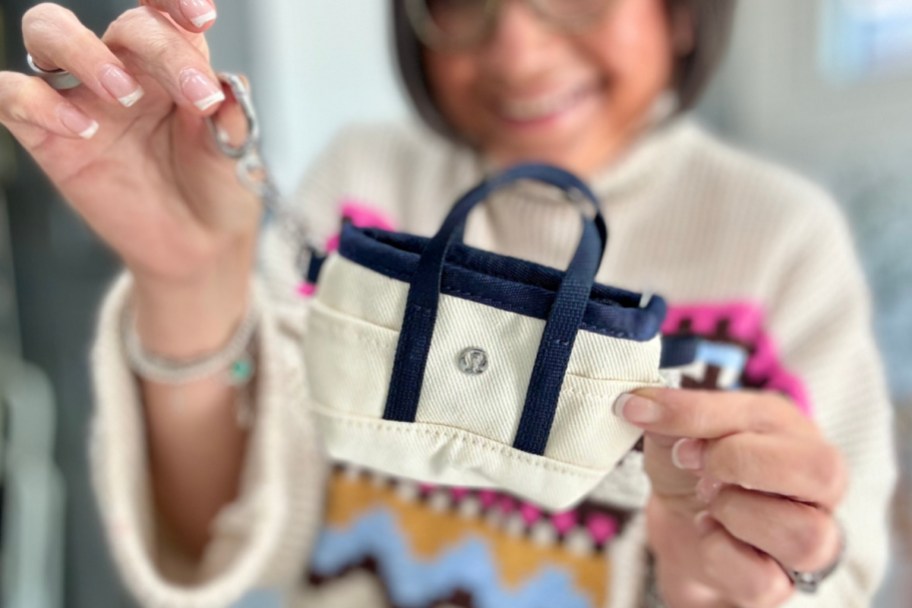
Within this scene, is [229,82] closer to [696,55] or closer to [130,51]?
[130,51]

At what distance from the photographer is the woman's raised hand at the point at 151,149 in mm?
178

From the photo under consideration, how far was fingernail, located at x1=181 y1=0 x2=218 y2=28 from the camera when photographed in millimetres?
174

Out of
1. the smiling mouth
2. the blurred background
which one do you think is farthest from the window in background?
the smiling mouth

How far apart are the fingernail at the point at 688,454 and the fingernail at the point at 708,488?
1 cm

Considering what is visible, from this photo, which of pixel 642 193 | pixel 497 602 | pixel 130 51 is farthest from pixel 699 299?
pixel 130 51

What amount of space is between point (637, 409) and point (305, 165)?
0.44 m

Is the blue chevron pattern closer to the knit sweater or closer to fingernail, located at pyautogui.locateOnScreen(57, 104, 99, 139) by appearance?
the knit sweater

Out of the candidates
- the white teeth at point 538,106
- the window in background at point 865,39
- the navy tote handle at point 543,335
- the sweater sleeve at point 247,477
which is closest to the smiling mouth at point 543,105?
the white teeth at point 538,106

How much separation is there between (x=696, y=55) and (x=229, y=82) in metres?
0.35

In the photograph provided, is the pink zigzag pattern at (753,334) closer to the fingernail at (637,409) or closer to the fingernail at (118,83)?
the fingernail at (637,409)

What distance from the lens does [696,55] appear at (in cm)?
46

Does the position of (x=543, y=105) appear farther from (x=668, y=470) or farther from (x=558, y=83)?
(x=668, y=470)

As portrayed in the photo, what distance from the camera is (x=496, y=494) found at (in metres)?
0.36

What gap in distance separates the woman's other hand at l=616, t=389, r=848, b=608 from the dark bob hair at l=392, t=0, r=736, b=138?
0.95 feet
